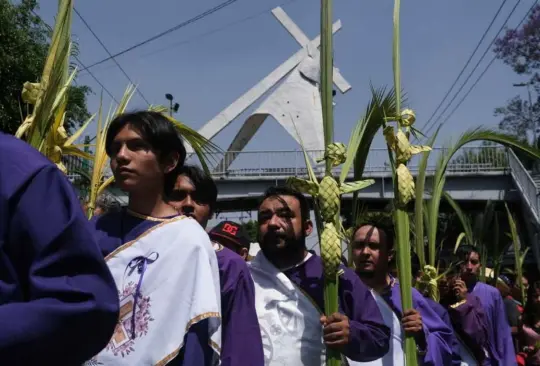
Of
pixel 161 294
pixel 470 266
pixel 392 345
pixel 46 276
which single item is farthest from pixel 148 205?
pixel 470 266

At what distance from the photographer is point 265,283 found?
3047 millimetres

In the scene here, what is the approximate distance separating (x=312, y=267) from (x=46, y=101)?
134 centimetres

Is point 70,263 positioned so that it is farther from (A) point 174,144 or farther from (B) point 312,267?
(B) point 312,267

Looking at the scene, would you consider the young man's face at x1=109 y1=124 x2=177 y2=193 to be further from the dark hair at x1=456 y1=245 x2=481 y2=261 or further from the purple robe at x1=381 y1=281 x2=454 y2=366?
the dark hair at x1=456 y1=245 x2=481 y2=261

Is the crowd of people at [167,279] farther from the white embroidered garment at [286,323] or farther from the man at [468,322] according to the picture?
the man at [468,322]

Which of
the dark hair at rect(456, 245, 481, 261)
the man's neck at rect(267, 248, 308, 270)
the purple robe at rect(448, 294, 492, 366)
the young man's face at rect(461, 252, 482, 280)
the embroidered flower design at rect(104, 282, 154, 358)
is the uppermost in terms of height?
the man's neck at rect(267, 248, 308, 270)

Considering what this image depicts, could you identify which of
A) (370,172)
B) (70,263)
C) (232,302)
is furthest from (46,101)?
(370,172)

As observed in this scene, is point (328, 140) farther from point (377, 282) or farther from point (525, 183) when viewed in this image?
point (525, 183)

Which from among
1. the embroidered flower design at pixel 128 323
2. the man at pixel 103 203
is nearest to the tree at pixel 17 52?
the man at pixel 103 203

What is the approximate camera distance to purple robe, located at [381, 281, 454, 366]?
12.5ft

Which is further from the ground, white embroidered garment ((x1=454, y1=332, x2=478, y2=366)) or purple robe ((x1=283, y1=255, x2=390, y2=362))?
purple robe ((x1=283, y1=255, x2=390, y2=362))

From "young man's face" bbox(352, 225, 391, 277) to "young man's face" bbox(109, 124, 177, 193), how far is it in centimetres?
175

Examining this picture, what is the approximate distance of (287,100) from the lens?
2727cm

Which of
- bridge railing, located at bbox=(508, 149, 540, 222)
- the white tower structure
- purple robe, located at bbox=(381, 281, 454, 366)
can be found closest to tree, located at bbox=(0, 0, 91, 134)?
purple robe, located at bbox=(381, 281, 454, 366)
